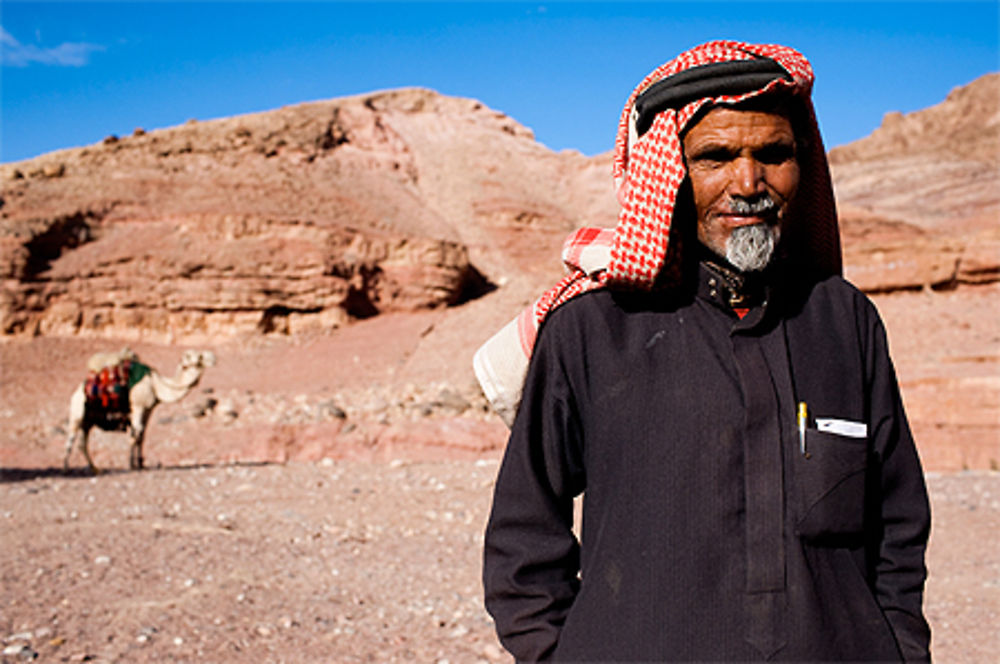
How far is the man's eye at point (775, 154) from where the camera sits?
1597 millimetres

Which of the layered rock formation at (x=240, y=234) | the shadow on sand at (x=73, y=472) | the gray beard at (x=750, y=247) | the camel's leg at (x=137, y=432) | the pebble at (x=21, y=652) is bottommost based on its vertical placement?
the pebble at (x=21, y=652)

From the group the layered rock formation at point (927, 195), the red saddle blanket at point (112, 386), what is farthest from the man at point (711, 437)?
the layered rock formation at point (927, 195)

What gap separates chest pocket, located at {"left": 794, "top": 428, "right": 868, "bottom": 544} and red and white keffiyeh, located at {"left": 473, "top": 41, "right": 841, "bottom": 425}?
0.43m

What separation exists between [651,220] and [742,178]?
0.20m

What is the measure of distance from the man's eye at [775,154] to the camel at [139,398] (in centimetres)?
979

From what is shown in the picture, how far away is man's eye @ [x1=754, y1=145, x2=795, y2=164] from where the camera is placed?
1.60 meters

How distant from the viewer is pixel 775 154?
1.62 metres

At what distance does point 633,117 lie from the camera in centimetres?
179

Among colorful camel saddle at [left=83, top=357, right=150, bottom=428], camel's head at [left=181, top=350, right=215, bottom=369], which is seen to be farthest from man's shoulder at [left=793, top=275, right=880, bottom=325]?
colorful camel saddle at [left=83, top=357, right=150, bottom=428]

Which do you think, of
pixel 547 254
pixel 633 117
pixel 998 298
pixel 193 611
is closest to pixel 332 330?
pixel 547 254

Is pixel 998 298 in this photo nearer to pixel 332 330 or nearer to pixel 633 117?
pixel 332 330

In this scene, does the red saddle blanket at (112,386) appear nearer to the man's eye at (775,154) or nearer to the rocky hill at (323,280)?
the rocky hill at (323,280)

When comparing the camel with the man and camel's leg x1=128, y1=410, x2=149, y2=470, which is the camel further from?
the man

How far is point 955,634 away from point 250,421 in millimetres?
12525
